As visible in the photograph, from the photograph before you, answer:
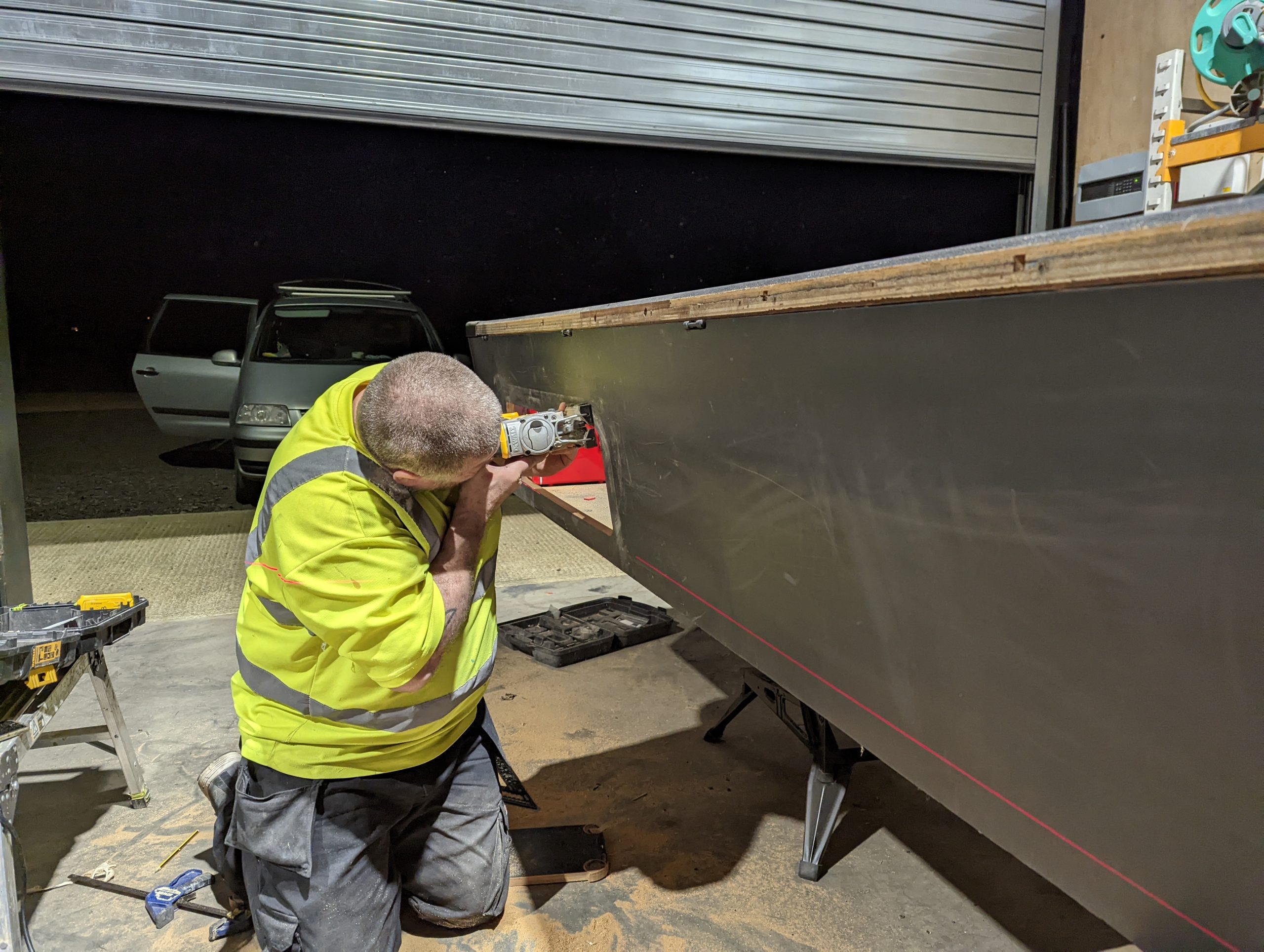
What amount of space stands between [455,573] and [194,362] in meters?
2.76

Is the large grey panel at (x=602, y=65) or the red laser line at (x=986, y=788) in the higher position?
the large grey panel at (x=602, y=65)

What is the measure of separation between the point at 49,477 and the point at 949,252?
3.92m

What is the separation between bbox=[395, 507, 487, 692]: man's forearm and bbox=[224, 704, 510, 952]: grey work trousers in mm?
335

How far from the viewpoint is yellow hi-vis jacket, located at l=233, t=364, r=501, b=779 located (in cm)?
124

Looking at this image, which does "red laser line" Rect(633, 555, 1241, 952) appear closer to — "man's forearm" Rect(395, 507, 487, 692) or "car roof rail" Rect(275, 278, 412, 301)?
"man's forearm" Rect(395, 507, 487, 692)

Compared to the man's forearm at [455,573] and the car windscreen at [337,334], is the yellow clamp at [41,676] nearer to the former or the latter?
the man's forearm at [455,573]

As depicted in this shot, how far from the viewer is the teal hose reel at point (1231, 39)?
1.96 m

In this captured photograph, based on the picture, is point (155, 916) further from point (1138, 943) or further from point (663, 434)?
point (1138, 943)

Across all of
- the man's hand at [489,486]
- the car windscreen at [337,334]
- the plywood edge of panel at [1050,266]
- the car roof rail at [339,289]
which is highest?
the car roof rail at [339,289]

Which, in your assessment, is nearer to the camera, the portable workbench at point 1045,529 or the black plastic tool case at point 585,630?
the portable workbench at point 1045,529

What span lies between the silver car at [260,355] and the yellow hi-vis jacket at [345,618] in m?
2.27

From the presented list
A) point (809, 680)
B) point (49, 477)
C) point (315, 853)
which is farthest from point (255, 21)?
point (809, 680)

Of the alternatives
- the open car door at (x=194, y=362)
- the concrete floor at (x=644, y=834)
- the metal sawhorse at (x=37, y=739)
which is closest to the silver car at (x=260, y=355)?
the open car door at (x=194, y=362)

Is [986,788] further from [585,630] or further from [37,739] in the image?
[585,630]
